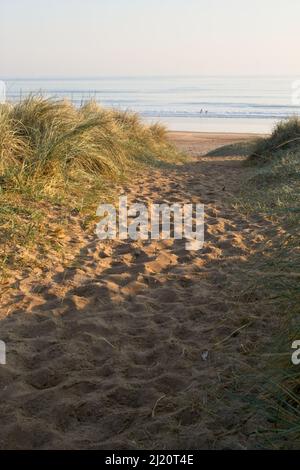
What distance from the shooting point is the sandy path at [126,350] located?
Result: 2.46 metres

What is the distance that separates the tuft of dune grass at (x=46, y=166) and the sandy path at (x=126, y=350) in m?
0.67

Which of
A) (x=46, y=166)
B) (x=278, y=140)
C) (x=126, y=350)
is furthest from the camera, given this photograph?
(x=278, y=140)

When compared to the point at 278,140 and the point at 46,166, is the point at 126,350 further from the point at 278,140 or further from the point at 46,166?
the point at 278,140

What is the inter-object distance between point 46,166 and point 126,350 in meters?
3.81

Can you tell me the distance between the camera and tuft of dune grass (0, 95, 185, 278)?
512 centimetres

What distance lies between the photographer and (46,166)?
655cm

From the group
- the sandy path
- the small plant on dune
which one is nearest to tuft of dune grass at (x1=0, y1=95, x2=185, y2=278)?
the sandy path

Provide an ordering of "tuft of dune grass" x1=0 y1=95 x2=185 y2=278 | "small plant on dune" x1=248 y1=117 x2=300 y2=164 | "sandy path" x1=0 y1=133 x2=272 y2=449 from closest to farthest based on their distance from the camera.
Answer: "sandy path" x1=0 y1=133 x2=272 y2=449 → "tuft of dune grass" x1=0 y1=95 x2=185 y2=278 → "small plant on dune" x1=248 y1=117 x2=300 y2=164

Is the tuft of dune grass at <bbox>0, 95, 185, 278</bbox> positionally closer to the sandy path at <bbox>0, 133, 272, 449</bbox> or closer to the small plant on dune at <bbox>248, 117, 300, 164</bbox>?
the sandy path at <bbox>0, 133, 272, 449</bbox>

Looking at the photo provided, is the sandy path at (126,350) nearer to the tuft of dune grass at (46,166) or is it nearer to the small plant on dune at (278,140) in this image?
the tuft of dune grass at (46,166)

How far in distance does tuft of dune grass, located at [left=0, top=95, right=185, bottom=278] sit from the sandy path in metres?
0.67

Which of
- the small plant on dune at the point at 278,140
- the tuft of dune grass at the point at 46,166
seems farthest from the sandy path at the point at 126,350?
the small plant on dune at the point at 278,140

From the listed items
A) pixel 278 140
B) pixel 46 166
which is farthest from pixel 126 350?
pixel 278 140
